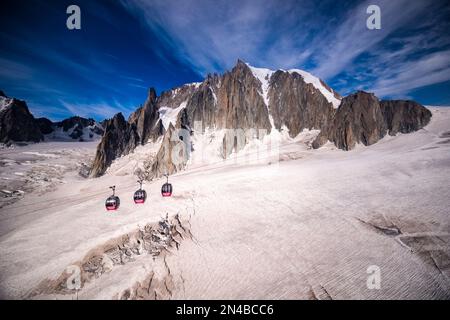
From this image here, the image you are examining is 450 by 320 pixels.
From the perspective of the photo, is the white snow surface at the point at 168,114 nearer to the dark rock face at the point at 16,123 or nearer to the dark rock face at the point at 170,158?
the dark rock face at the point at 170,158

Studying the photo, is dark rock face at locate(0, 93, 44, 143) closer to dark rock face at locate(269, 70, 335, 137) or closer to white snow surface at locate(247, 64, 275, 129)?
white snow surface at locate(247, 64, 275, 129)

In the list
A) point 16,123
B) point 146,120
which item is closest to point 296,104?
point 146,120

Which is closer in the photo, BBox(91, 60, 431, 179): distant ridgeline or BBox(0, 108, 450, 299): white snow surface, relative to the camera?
BBox(0, 108, 450, 299): white snow surface

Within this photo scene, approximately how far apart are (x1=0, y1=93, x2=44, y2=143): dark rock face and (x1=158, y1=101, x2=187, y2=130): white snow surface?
61114 millimetres

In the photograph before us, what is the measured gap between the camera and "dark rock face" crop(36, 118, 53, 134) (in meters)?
112

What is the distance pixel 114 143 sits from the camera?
7438 cm

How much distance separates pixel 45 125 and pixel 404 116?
158795 millimetres

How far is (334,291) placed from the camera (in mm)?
10219

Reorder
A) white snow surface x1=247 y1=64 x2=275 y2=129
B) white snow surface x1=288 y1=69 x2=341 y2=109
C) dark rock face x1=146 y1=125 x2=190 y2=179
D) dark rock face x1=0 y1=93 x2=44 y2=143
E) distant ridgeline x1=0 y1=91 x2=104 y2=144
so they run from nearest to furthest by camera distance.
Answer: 1. dark rock face x1=146 y1=125 x2=190 y2=179
2. white snow surface x1=288 y1=69 x2=341 y2=109
3. white snow surface x1=247 y1=64 x2=275 y2=129
4. dark rock face x1=0 y1=93 x2=44 y2=143
5. distant ridgeline x1=0 y1=91 x2=104 y2=144

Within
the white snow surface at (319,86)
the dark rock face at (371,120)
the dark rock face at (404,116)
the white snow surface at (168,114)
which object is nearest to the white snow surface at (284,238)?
the dark rock face at (371,120)

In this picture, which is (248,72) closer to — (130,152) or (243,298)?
→ (130,152)

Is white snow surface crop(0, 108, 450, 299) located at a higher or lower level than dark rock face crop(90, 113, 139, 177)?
lower

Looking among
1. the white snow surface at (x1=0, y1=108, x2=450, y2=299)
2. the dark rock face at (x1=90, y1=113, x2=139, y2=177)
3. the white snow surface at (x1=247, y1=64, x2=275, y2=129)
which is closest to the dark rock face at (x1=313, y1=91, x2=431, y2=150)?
the white snow surface at (x1=0, y1=108, x2=450, y2=299)

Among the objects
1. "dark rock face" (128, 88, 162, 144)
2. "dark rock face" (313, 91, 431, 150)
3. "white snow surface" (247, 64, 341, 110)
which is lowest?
"dark rock face" (313, 91, 431, 150)
